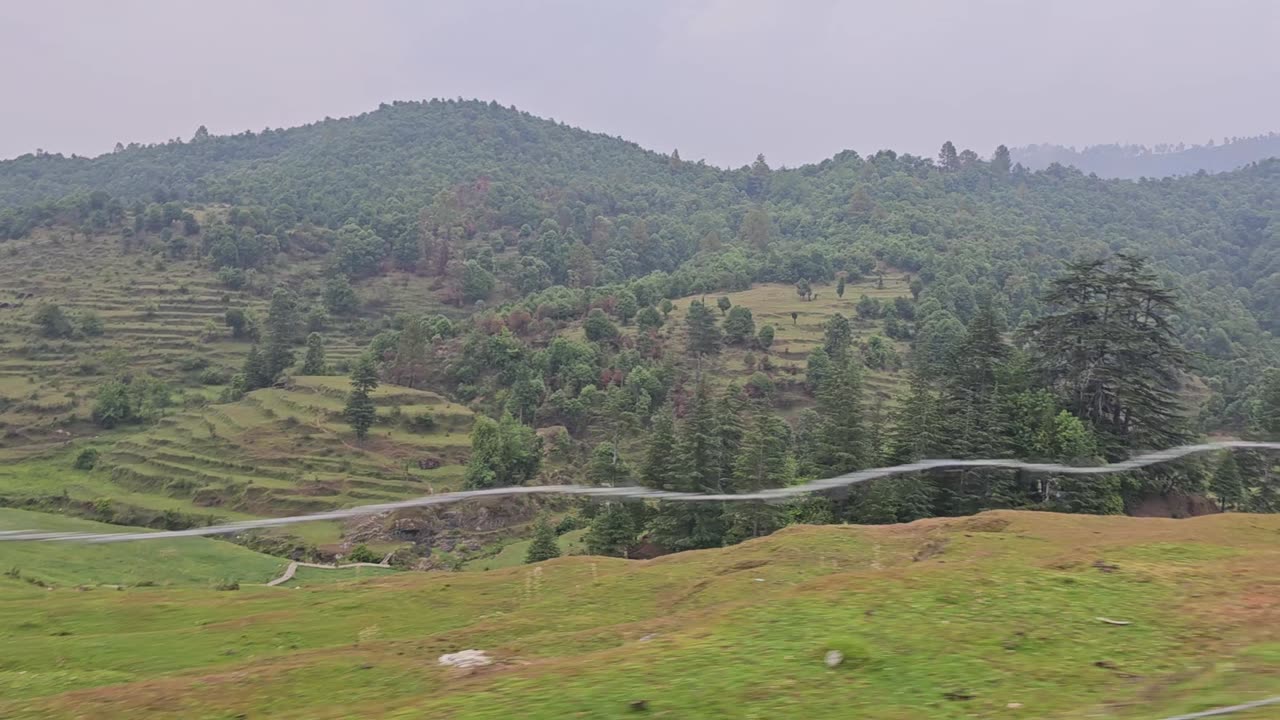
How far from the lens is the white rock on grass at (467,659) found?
23.6 feet

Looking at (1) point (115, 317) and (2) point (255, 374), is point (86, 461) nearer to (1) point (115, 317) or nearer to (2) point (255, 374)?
(2) point (255, 374)

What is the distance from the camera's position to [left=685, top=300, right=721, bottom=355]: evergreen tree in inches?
2206

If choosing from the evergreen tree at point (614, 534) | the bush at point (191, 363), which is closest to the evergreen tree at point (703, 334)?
the evergreen tree at point (614, 534)

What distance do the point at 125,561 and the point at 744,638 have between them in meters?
27.1

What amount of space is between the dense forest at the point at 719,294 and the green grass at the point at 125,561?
40.8ft

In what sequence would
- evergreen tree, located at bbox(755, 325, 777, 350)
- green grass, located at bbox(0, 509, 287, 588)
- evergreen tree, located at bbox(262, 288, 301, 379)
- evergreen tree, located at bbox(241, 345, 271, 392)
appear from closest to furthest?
green grass, located at bbox(0, 509, 287, 588) < evergreen tree, located at bbox(241, 345, 271, 392) < evergreen tree, located at bbox(262, 288, 301, 379) < evergreen tree, located at bbox(755, 325, 777, 350)

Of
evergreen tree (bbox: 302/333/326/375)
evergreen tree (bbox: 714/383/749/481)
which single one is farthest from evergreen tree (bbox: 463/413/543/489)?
evergreen tree (bbox: 302/333/326/375)

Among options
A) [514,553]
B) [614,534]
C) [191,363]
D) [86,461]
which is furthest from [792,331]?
[86,461]

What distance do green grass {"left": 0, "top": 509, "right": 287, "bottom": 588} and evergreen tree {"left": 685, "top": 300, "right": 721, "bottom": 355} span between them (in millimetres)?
33183

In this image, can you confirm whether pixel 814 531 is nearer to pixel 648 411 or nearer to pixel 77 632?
pixel 77 632

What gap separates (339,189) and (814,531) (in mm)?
127637

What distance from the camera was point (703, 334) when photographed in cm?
5597

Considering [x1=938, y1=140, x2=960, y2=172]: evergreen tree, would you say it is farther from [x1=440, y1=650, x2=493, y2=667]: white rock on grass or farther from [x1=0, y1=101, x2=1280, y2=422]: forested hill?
[x1=440, y1=650, x2=493, y2=667]: white rock on grass

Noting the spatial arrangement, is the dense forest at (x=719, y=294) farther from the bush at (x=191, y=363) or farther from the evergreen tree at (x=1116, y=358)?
the bush at (x=191, y=363)
